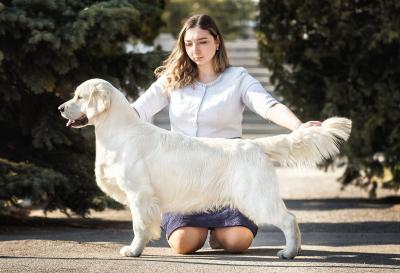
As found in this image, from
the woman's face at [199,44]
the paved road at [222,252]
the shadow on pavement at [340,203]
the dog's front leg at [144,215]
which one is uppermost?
the woman's face at [199,44]

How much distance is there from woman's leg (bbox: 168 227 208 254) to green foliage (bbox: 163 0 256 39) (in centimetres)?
1532

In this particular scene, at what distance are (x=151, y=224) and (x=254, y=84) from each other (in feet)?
4.36

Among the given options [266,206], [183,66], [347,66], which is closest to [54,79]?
[183,66]

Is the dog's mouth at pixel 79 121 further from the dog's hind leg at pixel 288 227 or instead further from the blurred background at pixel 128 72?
the blurred background at pixel 128 72

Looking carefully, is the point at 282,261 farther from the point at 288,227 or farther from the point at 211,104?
the point at 211,104

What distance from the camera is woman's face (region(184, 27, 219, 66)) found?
6367 millimetres

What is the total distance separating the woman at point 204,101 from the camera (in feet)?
20.9

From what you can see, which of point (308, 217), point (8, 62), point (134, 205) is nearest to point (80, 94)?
point (134, 205)

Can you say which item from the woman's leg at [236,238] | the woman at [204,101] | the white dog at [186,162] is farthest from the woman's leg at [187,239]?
the white dog at [186,162]

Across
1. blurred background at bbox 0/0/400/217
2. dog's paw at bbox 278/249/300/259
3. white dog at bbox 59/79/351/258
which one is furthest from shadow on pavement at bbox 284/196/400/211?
white dog at bbox 59/79/351/258

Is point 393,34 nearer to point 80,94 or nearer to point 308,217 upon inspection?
point 308,217

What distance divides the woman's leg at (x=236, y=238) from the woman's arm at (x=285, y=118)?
2.71 feet

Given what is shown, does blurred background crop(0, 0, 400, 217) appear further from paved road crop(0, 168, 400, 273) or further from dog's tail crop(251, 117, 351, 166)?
dog's tail crop(251, 117, 351, 166)

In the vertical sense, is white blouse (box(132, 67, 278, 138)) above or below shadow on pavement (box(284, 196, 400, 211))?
above
